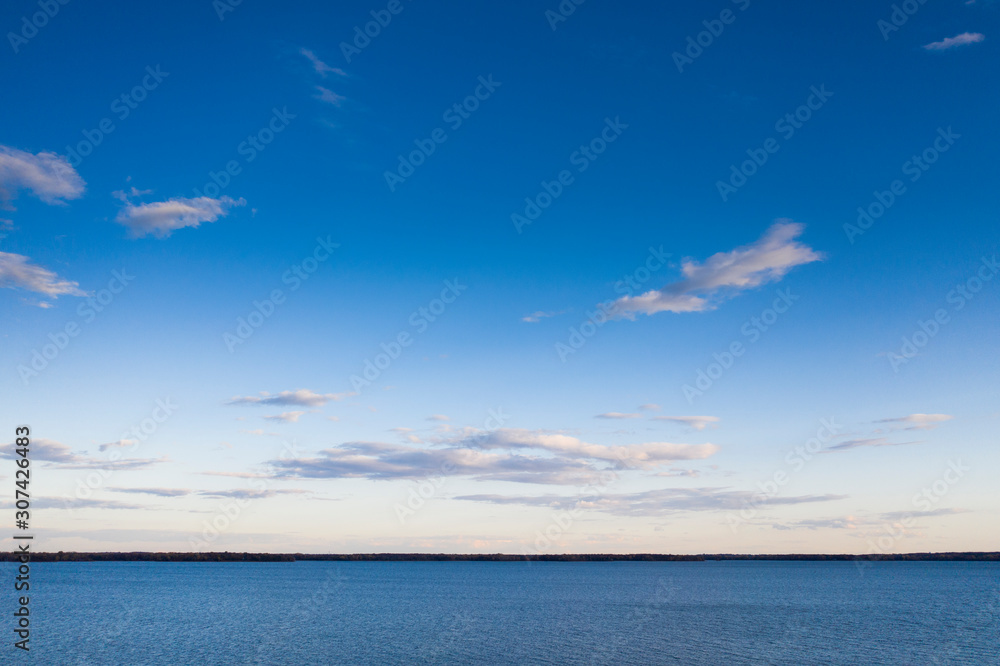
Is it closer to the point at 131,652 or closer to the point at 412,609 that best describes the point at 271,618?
the point at 412,609

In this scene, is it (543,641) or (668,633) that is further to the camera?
(668,633)

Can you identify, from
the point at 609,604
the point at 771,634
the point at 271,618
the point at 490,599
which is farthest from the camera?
the point at 490,599

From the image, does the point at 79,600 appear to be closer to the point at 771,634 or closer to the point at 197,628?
the point at 197,628

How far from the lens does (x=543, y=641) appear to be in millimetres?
52094

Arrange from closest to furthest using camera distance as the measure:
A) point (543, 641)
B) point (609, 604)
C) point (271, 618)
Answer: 1. point (543, 641)
2. point (271, 618)
3. point (609, 604)

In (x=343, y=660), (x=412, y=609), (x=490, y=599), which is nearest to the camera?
(x=343, y=660)

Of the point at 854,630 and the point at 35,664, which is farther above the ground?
the point at 35,664

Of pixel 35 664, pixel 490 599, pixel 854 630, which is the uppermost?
pixel 35 664

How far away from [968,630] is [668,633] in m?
28.8

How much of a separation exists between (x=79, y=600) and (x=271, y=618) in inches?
1756

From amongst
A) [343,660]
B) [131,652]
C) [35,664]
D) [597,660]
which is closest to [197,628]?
[131,652]

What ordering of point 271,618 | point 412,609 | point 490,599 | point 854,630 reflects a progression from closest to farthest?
point 854,630 → point 271,618 → point 412,609 → point 490,599

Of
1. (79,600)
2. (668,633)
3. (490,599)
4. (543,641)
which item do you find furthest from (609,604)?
(79,600)

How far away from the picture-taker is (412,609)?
270ft
